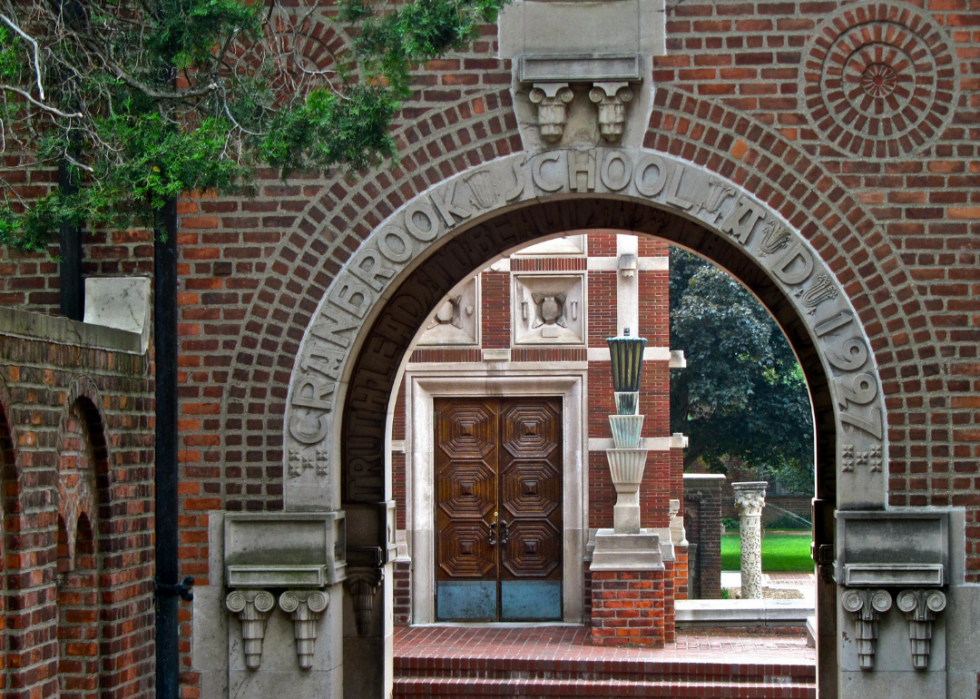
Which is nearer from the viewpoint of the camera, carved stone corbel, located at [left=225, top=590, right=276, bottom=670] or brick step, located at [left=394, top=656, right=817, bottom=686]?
carved stone corbel, located at [left=225, top=590, right=276, bottom=670]

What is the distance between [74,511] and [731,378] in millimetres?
22592

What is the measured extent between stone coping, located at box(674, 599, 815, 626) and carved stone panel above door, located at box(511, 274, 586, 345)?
122 inches

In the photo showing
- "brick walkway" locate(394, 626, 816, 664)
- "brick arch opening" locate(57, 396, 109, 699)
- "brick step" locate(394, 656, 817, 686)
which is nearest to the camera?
"brick arch opening" locate(57, 396, 109, 699)

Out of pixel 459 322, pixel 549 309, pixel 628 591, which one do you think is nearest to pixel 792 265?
pixel 628 591

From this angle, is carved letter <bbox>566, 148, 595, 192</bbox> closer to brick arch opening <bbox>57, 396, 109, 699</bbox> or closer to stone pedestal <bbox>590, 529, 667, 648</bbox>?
brick arch opening <bbox>57, 396, 109, 699</bbox>

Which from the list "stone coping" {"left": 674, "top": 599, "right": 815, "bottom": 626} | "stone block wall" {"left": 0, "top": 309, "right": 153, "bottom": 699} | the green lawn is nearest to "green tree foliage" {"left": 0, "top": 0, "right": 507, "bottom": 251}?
"stone block wall" {"left": 0, "top": 309, "right": 153, "bottom": 699}

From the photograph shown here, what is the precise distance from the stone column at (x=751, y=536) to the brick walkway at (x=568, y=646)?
22.9 ft

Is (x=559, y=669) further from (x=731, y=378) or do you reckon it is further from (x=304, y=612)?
(x=731, y=378)

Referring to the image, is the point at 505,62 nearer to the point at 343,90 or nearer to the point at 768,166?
the point at 343,90

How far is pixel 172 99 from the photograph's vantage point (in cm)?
648

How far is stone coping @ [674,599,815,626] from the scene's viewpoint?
46.2ft

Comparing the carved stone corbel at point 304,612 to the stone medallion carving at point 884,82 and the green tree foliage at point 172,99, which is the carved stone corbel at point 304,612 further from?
the stone medallion carving at point 884,82

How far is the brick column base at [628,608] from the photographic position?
43.2ft

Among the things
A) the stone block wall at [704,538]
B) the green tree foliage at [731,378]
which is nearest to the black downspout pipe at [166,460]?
the stone block wall at [704,538]
